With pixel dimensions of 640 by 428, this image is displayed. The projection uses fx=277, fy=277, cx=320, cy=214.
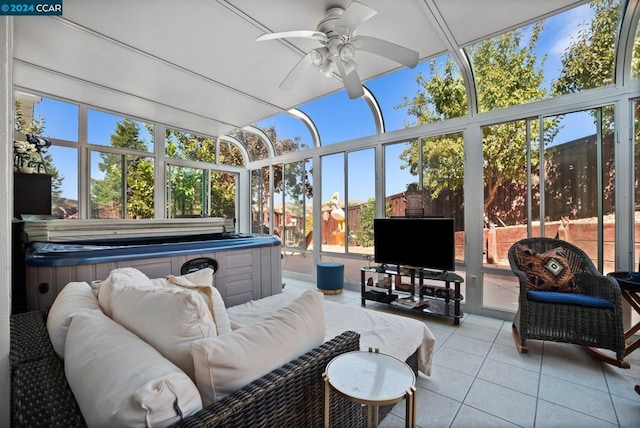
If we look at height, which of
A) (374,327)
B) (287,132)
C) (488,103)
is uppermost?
(287,132)

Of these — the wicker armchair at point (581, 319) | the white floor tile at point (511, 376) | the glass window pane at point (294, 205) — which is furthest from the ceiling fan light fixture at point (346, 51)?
the glass window pane at point (294, 205)

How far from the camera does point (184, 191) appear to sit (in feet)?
18.1

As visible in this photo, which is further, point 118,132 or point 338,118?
point 338,118

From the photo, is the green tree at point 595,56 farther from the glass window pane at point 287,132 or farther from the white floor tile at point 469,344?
the glass window pane at point 287,132

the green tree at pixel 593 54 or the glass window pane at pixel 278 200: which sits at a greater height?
the green tree at pixel 593 54

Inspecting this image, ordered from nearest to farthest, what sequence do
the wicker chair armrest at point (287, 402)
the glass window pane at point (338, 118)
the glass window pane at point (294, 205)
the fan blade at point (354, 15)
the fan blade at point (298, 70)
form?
1. the wicker chair armrest at point (287, 402)
2. the fan blade at point (354, 15)
3. the fan blade at point (298, 70)
4. the glass window pane at point (338, 118)
5. the glass window pane at point (294, 205)

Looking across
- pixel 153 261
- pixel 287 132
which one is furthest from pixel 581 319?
pixel 287 132

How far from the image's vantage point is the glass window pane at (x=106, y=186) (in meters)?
4.34

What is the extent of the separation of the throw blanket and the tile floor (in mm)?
278

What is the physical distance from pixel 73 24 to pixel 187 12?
102cm

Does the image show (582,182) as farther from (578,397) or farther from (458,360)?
(458,360)

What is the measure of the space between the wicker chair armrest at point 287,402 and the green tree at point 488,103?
3.15m

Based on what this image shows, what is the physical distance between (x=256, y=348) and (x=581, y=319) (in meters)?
2.77

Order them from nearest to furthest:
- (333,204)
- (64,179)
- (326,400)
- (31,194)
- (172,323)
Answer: (172,323) → (326,400) → (31,194) → (64,179) → (333,204)
